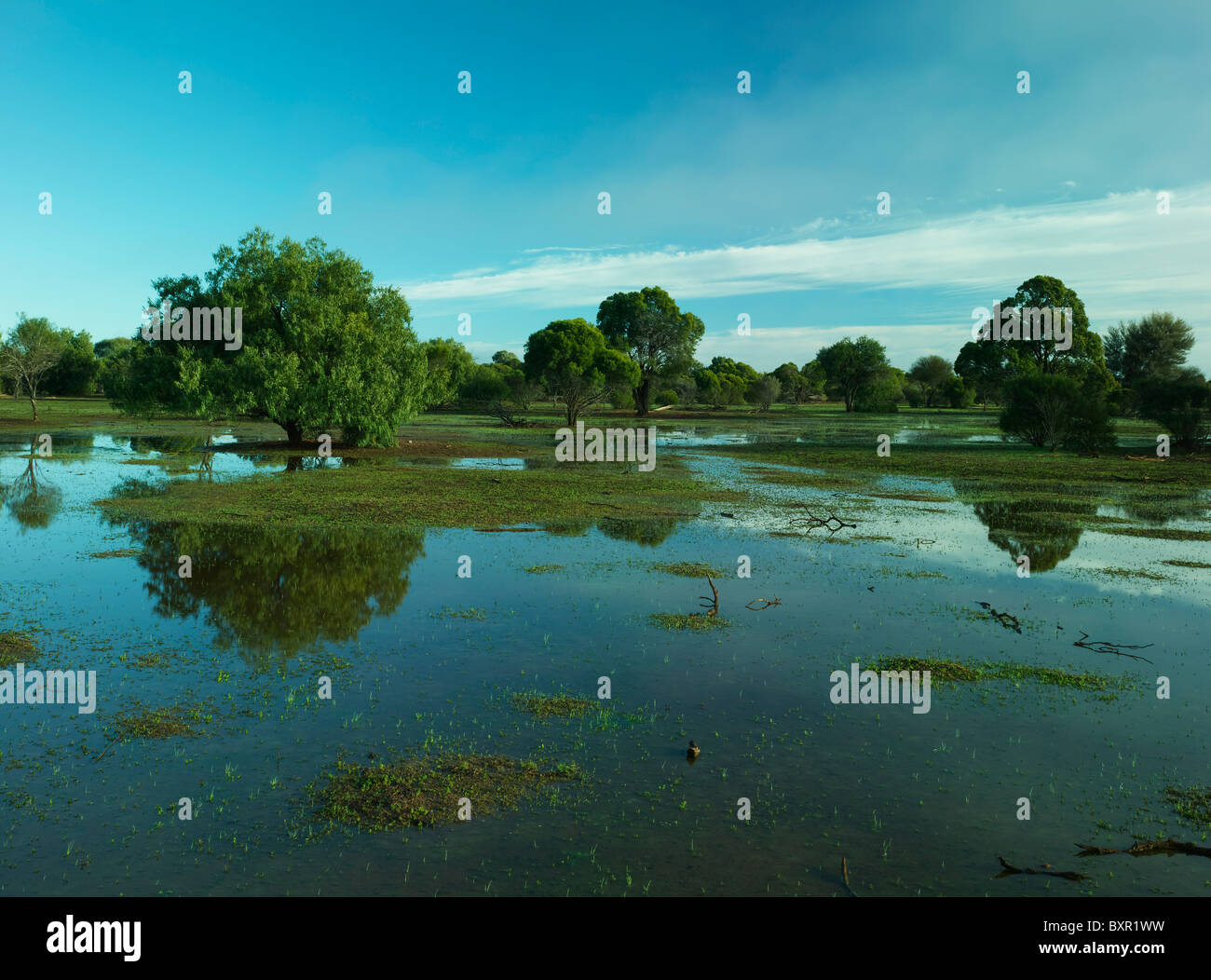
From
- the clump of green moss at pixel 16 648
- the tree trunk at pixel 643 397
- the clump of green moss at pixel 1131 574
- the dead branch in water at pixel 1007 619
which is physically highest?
the tree trunk at pixel 643 397

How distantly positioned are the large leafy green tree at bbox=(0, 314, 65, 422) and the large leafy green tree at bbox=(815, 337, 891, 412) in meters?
92.8

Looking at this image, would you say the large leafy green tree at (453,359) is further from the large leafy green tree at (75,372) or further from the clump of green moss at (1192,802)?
the clump of green moss at (1192,802)

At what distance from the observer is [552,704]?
35.6 feet

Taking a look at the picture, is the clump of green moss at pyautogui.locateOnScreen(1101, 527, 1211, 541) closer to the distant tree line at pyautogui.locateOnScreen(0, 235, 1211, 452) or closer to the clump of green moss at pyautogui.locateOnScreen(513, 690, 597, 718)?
the clump of green moss at pyautogui.locateOnScreen(513, 690, 597, 718)

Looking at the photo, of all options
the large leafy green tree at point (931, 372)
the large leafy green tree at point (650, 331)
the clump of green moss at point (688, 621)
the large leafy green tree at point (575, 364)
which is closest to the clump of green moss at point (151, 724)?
the clump of green moss at point (688, 621)

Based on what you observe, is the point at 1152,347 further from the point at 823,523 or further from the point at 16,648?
the point at 16,648

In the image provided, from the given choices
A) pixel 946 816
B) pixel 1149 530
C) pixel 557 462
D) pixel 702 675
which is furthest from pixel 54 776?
pixel 557 462

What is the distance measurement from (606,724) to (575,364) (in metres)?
70.3

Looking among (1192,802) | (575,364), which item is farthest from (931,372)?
(1192,802)

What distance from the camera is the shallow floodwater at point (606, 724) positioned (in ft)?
24.1

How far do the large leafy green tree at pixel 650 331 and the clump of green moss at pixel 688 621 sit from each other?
86.8 meters

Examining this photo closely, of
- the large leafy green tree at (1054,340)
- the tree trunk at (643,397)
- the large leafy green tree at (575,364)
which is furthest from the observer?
the tree trunk at (643,397)

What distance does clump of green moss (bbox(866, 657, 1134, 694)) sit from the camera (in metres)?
12.1
